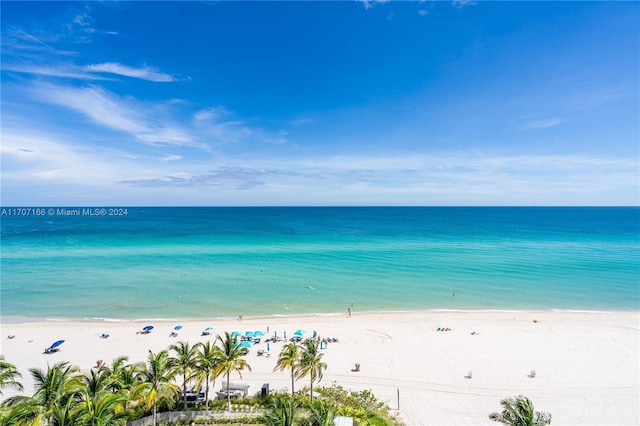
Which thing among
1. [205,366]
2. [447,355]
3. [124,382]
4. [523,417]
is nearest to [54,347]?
[124,382]

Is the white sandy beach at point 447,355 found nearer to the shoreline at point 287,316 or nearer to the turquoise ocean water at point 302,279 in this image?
the shoreline at point 287,316

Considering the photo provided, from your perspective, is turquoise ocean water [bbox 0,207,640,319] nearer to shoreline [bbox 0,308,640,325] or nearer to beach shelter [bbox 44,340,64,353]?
shoreline [bbox 0,308,640,325]

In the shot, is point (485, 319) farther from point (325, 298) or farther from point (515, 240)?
point (515, 240)

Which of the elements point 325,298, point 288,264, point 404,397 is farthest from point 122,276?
point 404,397

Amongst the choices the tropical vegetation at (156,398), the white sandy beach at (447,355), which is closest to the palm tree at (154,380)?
the tropical vegetation at (156,398)

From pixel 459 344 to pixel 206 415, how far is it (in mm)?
22494

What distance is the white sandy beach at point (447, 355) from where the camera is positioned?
20.3 meters

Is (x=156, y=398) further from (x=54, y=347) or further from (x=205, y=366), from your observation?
(x=54, y=347)

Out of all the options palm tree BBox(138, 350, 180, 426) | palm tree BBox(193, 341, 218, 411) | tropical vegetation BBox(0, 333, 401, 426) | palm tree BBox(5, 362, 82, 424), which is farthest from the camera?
palm tree BBox(193, 341, 218, 411)

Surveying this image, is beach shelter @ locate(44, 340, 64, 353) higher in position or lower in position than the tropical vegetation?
lower

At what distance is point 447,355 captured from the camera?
88.1 ft

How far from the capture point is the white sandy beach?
2030cm

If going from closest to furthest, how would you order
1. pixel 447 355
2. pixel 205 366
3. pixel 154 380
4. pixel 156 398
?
pixel 156 398, pixel 154 380, pixel 205 366, pixel 447 355

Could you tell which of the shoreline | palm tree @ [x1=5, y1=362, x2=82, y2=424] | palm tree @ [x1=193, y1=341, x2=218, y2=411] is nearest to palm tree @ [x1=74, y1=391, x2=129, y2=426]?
palm tree @ [x1=5, y1=362, x2=82, y2=424]
